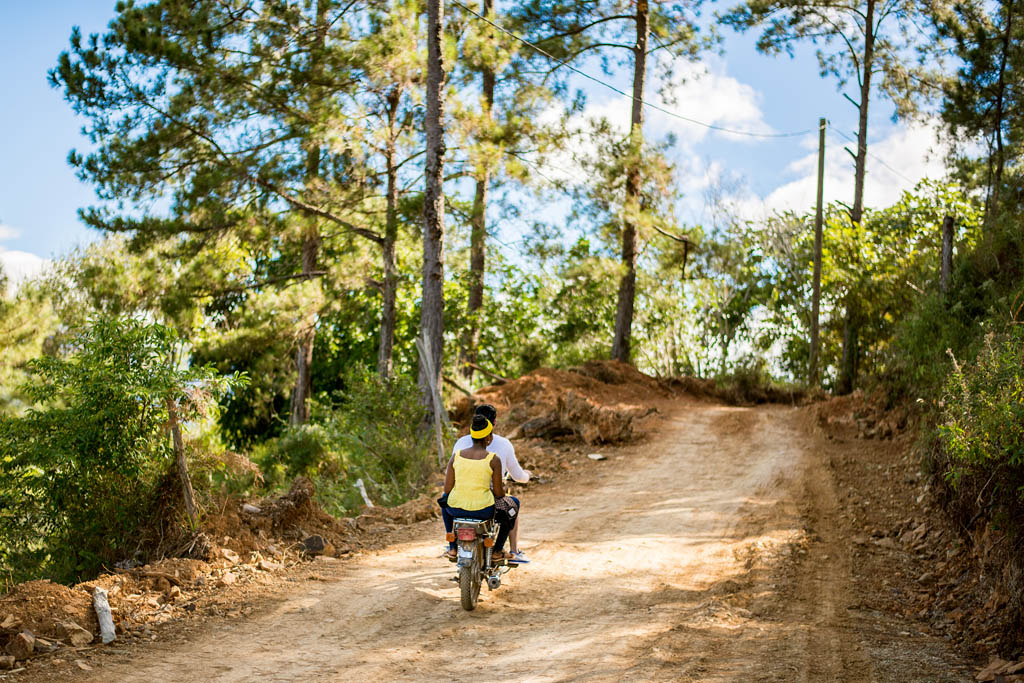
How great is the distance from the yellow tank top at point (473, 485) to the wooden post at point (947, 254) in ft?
29.4

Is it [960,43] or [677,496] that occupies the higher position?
[960,43]

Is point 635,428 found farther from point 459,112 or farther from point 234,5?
point 234,5

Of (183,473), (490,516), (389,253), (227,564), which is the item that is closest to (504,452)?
(490,516)

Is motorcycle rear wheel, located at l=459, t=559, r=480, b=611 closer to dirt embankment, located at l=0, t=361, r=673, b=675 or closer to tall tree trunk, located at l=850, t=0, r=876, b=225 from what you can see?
dirt embankment, located at l=0, t=361, r=673, b=675

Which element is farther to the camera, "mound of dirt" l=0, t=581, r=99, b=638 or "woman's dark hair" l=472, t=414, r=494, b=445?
"woman's dark hair" l=472, t=414, r=494, b=445

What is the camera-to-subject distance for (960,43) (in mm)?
16891

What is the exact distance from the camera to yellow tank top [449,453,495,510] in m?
→ 6.98

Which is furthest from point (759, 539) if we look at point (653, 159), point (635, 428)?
point (653, 159)

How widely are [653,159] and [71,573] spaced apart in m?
16.6

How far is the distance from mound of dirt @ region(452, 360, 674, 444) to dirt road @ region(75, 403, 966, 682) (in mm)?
4181

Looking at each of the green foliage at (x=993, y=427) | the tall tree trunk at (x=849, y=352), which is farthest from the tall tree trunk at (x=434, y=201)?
the tall tree trunk at (x=849, y=352)

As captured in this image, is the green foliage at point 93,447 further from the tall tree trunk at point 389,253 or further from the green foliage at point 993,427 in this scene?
the tall tree trunk at point 389,253

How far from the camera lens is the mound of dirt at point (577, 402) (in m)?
15.8

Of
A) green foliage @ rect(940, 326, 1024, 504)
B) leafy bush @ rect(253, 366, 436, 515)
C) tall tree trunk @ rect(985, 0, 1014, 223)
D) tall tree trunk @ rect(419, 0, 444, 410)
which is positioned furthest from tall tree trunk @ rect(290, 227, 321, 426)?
green foliage @ rect(940, 326, 1024, 504)
